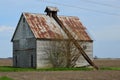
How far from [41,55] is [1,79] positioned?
24.9 meters

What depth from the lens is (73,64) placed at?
58531 millimetres

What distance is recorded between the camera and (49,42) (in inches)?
2238

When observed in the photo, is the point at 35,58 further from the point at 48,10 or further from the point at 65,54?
the point at 48,10

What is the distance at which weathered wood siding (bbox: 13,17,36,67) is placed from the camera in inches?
2254

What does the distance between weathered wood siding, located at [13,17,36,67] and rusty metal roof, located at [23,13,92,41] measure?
1.11m

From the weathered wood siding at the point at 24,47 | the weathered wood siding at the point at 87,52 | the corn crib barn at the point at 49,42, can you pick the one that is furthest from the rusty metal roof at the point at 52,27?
the weathered wood siding at the point at 24,47

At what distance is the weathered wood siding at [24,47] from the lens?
57.2 metres

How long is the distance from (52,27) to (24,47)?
17.9 ft

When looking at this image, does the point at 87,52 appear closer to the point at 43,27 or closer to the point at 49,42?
the point at 49,42

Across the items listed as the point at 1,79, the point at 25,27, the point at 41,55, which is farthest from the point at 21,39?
the point at 1,79

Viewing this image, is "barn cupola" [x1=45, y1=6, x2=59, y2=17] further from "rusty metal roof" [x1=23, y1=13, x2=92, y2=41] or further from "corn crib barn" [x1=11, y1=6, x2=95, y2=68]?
"rusty metal roof" [x1=23, y1=13, x2=92, y2=41]

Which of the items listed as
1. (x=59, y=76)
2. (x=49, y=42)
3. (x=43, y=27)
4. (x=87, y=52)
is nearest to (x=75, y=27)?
(x=87, y=52)

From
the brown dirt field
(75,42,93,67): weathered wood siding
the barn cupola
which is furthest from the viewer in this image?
the barn cupola

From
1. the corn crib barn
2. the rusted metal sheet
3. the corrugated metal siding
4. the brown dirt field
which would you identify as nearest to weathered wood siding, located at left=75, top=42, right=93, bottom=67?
the corn crib barn
